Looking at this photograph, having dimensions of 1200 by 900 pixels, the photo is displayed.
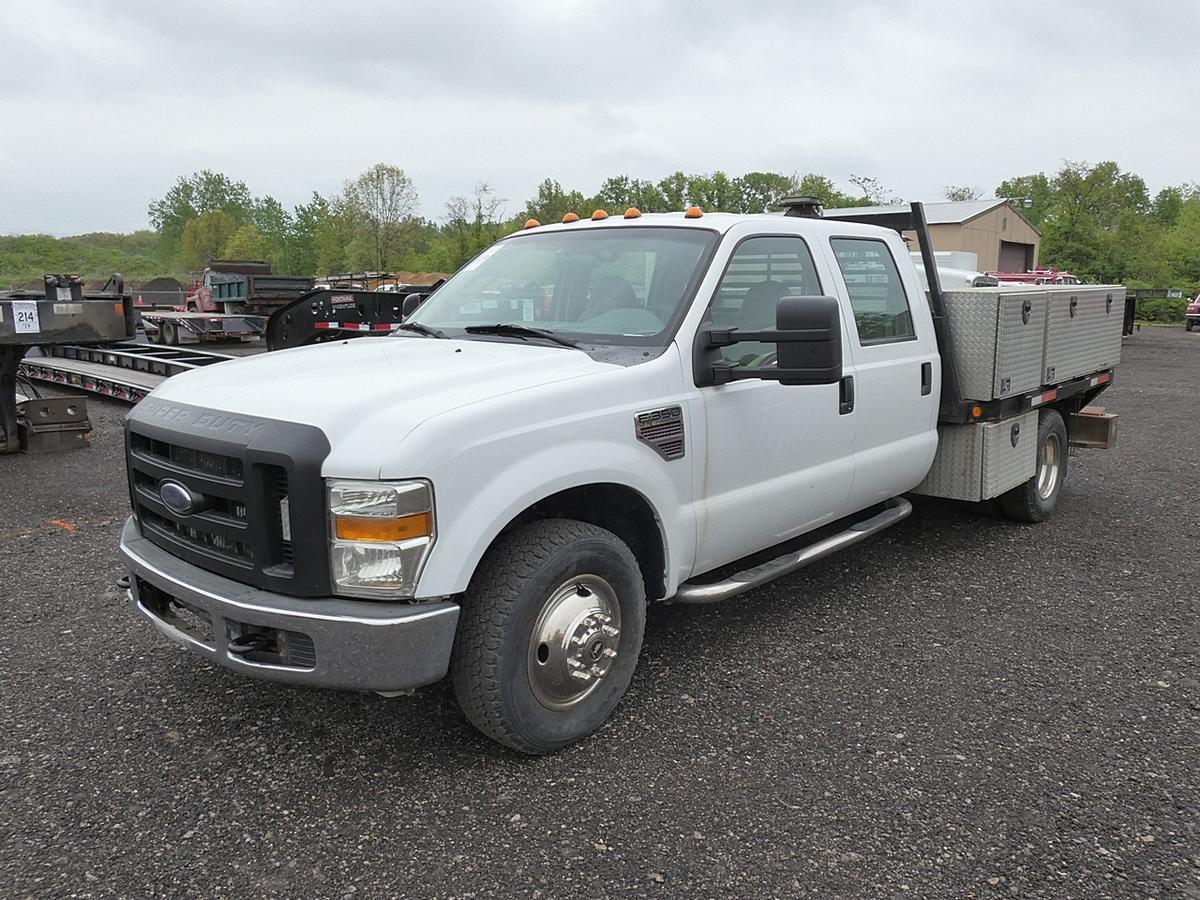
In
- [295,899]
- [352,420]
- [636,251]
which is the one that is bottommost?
[295,899]

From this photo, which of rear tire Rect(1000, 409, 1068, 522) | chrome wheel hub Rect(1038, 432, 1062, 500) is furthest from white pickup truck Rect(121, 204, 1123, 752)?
chrome wheel hub Rect(1038, 432, 1062, 500)

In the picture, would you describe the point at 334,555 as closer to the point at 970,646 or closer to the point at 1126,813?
the point at 1126,813

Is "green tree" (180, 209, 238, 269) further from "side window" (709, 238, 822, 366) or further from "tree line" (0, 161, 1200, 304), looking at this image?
"side window" (709, 238, 822, 366)

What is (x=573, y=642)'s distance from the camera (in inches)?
126

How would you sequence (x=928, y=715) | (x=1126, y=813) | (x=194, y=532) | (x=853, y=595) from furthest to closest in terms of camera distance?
(x=853, y=595) → (x=928, y=715) → (x=194, y=532) → (x=1126, y=813)

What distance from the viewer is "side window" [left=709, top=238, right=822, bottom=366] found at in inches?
150

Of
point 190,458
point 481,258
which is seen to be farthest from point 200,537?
point 481,258

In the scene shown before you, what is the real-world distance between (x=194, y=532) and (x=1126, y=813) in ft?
10.4

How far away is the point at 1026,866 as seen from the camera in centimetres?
268

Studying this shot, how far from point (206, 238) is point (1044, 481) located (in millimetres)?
80315

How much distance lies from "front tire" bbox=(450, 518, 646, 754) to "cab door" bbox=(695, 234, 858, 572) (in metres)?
0.54

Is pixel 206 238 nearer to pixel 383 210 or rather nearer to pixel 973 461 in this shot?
pixel 383 210

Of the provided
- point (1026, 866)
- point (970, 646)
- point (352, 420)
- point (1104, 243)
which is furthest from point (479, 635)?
point (1104, 243)

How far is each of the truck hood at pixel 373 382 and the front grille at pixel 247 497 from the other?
0.07 m
